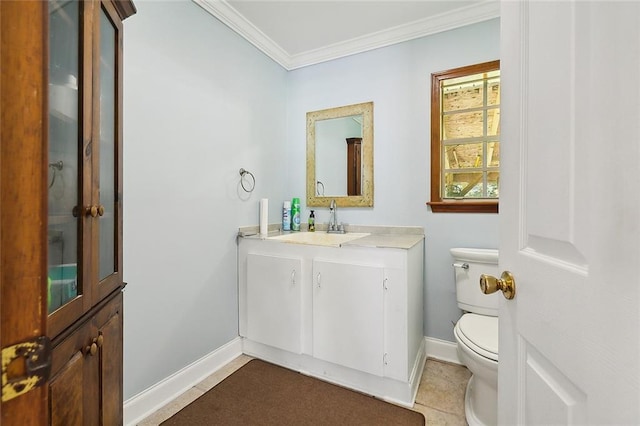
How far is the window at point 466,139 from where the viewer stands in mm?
2006

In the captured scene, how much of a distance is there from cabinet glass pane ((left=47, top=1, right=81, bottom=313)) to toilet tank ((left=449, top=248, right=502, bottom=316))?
200cm

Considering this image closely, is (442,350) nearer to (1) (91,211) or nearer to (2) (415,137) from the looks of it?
(2) (415,137)

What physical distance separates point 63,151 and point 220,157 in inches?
55.0

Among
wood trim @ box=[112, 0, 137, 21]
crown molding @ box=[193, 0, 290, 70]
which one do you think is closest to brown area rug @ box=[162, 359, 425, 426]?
wood trim @ box=[112, 0, 137, 21]

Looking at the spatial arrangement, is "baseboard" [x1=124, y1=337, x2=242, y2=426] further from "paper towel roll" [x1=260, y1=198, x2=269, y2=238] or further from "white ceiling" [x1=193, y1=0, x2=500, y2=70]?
"white ceiling" [x1=193, y1=0, x2=500, y2=70]

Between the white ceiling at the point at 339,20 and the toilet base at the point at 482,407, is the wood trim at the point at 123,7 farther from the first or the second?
the toilet base at the point at 482,407

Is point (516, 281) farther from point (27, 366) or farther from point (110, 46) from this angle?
point (110, 46)

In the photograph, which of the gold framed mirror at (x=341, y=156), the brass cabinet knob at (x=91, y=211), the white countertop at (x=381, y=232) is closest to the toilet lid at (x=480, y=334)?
the white countertop at (x=381, y=232)

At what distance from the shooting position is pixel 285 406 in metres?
1.61

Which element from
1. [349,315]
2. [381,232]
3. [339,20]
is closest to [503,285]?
[349,315]

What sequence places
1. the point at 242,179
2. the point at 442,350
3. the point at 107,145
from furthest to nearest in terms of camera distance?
the point at 242,179 → the point at 442,350 → the point at 107,145

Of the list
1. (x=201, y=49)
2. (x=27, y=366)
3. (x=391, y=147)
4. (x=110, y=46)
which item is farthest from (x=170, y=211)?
(x=391, y=147)

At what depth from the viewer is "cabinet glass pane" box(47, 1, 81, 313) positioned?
0.62 metres

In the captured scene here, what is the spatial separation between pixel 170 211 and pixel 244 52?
1.39 meters
